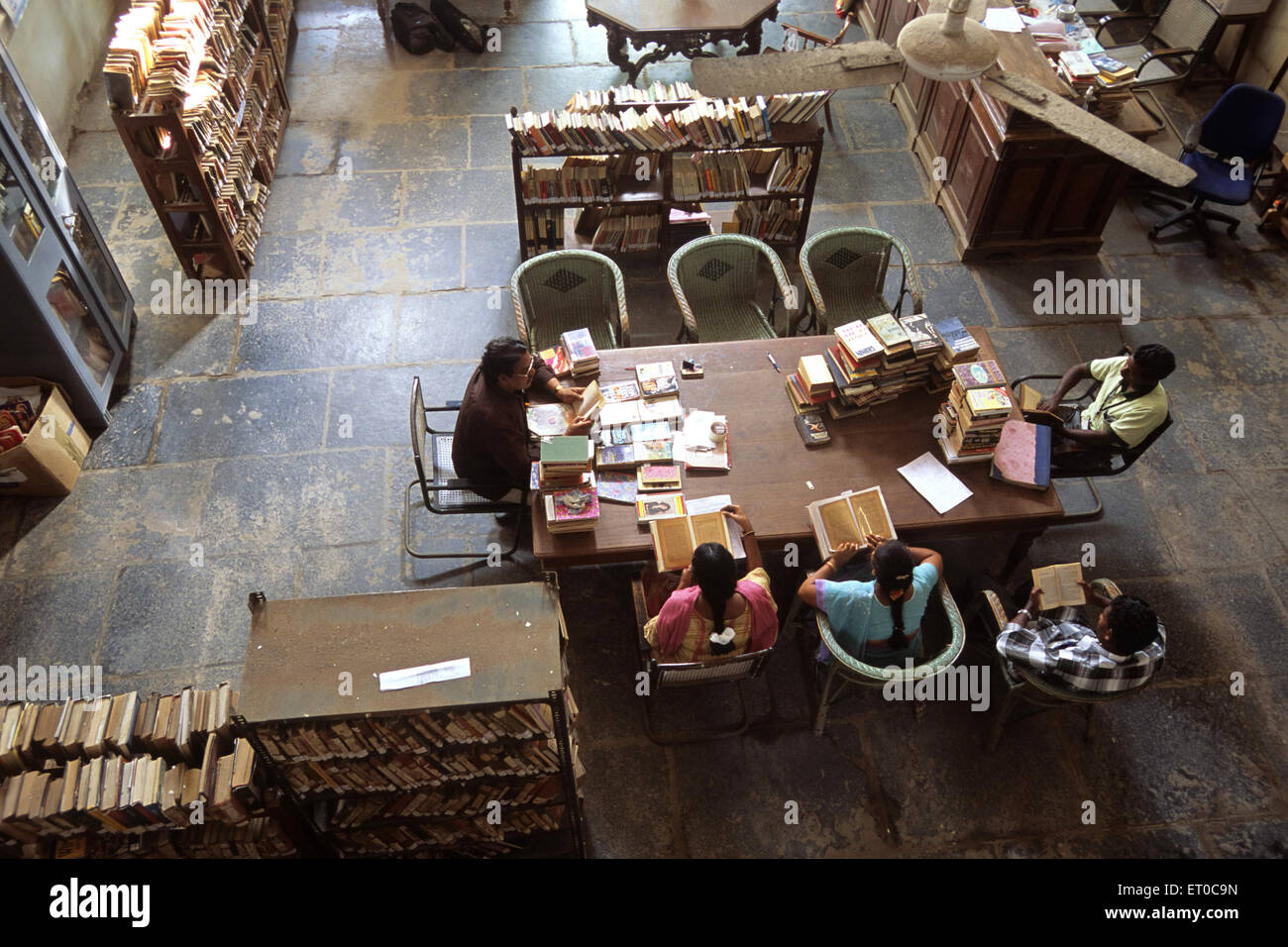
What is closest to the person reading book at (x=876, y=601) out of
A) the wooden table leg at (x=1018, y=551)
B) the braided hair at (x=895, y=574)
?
the braided hair at (x=895, y=574)

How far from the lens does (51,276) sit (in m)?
5.36

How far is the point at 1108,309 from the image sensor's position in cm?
688

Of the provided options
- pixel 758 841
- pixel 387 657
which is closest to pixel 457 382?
pixel 387 657

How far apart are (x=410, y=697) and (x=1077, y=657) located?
2967 mm

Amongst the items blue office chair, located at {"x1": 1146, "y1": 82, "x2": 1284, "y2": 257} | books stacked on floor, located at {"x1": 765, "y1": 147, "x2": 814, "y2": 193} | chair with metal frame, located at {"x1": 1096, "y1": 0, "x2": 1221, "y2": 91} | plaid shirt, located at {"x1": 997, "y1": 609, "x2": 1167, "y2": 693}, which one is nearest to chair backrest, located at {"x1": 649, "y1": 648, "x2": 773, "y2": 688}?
plaid shirt, located at {"x1": 997, "y1": 609, "x2": 1167, "y2": 693}

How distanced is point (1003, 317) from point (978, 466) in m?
2.51

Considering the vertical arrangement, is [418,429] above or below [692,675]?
above

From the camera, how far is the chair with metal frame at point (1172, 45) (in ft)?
26.3

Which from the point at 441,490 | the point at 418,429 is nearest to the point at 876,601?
the point at 441,490

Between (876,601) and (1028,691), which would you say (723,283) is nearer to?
(876,601)

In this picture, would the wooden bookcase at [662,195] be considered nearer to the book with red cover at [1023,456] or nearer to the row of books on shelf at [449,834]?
the book with red cover at [1023,456]

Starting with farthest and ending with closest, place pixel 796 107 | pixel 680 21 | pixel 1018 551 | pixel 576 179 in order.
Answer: pixel 680 21 → pixel 576 179 → pixel 796 107 → pixel 1018 551

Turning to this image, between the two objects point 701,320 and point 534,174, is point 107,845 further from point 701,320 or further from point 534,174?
point 534,174

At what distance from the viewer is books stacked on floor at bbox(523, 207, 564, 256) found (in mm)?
6703
